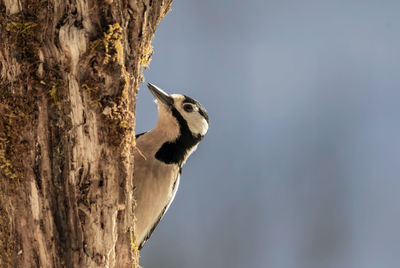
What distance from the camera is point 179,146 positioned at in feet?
12.2

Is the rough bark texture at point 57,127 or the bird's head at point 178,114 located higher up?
the rough bark texture at point 57,127

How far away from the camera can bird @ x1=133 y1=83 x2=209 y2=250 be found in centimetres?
344

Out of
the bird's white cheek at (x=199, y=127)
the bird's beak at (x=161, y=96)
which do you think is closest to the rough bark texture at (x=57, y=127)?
the bird's beak at (x=161, y=96)

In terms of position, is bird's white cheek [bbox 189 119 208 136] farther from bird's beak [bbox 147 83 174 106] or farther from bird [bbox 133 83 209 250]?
bird's beak [bbox 147 83 174 106]

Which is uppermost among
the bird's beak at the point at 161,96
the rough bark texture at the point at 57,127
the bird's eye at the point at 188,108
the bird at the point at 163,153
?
the rough bark texture at the point at 57,127

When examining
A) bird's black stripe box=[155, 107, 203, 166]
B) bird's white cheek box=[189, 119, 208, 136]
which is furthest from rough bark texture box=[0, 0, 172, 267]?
bird's white cheek box=[189, 119, 208, 136]

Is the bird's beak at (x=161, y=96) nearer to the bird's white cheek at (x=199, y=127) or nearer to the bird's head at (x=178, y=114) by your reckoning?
the bird's head at (x=178, y=114)

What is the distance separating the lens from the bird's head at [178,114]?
375 cm

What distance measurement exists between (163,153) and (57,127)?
159 cm

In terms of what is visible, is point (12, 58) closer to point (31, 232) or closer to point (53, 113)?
point (53, 113)

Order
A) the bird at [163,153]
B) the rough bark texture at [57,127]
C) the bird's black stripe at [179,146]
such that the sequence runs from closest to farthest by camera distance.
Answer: the rough bark texture at [57,127], the bird at [163,153], the bird's black stripe at [179,146]

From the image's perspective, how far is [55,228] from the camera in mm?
2031

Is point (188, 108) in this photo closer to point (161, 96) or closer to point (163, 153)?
point (161, 96)

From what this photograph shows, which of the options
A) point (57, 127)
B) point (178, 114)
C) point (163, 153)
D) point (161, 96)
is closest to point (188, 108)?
point (178, 114)
